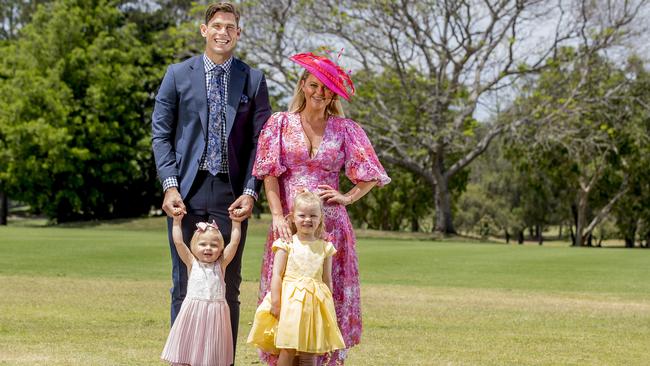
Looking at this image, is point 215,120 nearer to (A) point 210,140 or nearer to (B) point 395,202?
(A) point 210,140

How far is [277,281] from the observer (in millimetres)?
5859

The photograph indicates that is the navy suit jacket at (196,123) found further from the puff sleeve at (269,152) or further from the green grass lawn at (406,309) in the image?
the green grass lawn at (406,309)

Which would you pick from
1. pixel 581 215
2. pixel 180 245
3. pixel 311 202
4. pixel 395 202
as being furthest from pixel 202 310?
pixel 395 202

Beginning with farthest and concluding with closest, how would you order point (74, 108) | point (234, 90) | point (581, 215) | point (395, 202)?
point (395, 202)
point (581, 215)
point (74, 108)
point (234, 90)

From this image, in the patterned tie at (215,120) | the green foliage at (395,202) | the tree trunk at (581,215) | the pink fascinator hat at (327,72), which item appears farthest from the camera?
the green foliage at (395,202)

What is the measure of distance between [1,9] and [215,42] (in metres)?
55.1

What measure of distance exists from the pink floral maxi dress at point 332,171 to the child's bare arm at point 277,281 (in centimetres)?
22

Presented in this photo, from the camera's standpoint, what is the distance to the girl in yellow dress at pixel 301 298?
571 centimetres

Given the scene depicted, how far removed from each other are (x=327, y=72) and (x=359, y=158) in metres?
0.57

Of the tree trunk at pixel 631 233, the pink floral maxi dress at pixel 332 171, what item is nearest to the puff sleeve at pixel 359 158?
the pink floral maxi dress at pixel 332 171

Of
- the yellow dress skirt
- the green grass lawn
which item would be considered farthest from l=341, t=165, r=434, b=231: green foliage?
the yellow dress skirt

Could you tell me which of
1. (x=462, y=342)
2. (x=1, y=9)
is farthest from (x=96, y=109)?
(x=462, y=342)

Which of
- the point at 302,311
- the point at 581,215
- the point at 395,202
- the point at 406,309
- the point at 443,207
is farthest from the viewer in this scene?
the point at 395,202

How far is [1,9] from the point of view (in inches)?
2267
